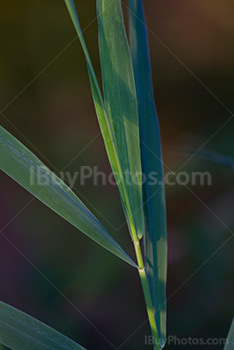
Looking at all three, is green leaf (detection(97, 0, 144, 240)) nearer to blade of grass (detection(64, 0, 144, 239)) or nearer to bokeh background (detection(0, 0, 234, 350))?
blade of grass (detection(64, 0, 144, 239))

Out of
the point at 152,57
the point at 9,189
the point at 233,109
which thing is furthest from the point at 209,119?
the point at 9,189

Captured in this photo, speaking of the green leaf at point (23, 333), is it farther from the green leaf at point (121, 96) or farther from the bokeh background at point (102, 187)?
the bokeh background at point (102, 187)

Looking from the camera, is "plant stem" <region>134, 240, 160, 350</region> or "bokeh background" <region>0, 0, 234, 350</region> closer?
"plant stem" <region>134, 240, 160, 350</region>

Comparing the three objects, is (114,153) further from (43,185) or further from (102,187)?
(102,187)

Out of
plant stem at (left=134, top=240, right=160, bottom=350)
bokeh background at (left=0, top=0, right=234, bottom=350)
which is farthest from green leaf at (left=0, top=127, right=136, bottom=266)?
bokeh background at (left=0, top=0, right=234, bottom=350)

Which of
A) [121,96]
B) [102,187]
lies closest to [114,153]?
[121,96]
